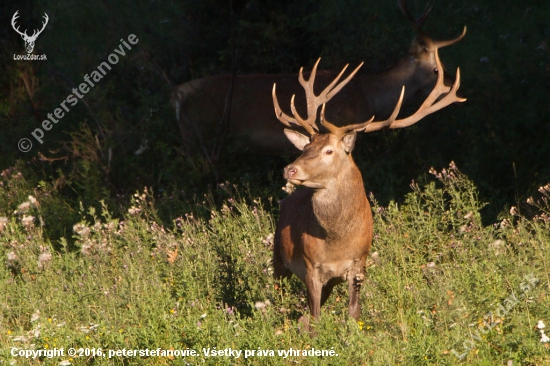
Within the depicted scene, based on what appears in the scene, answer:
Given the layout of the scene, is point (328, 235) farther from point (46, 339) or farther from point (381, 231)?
point (46, 339)

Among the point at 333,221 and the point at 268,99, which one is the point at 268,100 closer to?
the point at 268,99

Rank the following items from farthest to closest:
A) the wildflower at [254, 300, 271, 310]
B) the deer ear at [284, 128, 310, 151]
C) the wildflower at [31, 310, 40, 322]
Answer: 1. the deer ear at [284, 128, 310, 151]
2. the wildflower at [31, 310, 40, 322]
3. the wildflower at [254, 300, 271, 310]

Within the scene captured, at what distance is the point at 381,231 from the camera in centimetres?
703

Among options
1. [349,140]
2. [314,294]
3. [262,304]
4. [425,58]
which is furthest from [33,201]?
[425,58]

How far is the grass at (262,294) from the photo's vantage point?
494 centimetres

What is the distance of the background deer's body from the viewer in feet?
28.6

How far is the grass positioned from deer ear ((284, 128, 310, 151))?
97 cm

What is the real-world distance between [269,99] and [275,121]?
242 millimetres

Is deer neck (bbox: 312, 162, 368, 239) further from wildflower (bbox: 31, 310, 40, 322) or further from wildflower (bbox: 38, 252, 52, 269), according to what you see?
wildflower (bbox: 38, 252, 52, 269)

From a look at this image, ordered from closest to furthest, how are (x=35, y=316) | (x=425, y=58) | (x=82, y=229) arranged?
(x=35, y=316) < (x=82, y=229) < (x=425, y=58)

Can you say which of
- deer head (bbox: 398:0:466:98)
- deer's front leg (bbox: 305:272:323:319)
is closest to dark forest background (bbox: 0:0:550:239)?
deer head (bbox: 398:0:466:98)

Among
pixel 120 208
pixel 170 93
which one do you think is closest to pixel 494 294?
pixel 120 208

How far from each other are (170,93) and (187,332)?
5118 mm

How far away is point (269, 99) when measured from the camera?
9.26 metres
